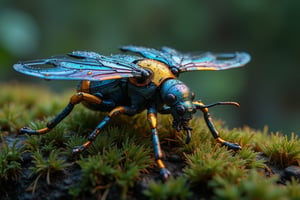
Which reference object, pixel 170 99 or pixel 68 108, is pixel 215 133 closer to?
pixel 170 99

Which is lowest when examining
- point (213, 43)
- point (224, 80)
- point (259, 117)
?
point (259, 117)

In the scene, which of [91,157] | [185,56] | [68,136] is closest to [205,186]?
[91,157]

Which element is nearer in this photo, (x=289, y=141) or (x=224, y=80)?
(x=289, y=141)

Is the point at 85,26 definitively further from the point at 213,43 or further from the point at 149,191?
the point at 149,191

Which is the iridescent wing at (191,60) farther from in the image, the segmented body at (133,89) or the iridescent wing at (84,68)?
the iridescent wing at (84,68)

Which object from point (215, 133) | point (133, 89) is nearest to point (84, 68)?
point (133, 89)

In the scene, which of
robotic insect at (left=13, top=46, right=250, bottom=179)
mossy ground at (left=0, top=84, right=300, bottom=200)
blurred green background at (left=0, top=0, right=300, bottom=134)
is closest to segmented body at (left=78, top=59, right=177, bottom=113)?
robotic insect at (left=13, top=46, right=250, bottom=179)

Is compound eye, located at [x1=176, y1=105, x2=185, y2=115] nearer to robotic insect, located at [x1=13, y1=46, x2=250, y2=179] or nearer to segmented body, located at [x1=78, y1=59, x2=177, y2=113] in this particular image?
robotic insect, located at [x1=13, y1=46, x2=250, y2=179]
